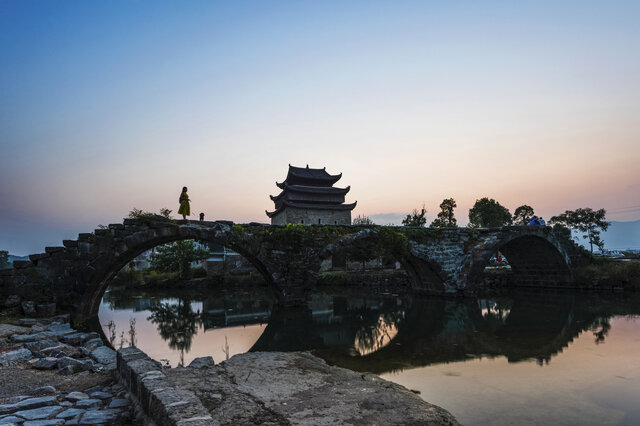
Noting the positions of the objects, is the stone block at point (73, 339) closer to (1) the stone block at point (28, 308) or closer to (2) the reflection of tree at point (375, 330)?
(1) the stone block at point (28, 308)

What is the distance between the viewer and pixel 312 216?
39.4 meters

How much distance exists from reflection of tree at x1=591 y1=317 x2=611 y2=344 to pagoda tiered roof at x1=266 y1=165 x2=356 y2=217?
28.5 metres

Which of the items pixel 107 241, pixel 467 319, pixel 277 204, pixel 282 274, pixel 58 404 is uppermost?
pixel 277 204

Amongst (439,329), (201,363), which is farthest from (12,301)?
(439,329)

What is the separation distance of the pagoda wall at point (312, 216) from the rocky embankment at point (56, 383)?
101ft

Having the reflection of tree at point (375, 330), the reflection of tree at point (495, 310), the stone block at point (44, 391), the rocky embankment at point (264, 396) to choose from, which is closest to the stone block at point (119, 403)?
the rocky embankment at point (264, 396)

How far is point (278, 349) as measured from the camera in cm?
950

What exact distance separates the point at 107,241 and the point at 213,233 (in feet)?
11.1

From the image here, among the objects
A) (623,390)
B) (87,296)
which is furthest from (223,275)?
(623,390)

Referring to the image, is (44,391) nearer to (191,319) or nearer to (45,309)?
(45,309)

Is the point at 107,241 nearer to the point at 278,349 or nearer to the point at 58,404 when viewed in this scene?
the point at 278,349

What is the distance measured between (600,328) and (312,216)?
29.5 meters

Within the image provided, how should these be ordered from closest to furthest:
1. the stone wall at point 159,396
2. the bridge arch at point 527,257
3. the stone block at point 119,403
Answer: the stone wall at point 159,396, the stone block at point 119,403, the bridge arch at point 527,257

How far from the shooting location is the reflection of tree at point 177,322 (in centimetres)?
1052
